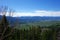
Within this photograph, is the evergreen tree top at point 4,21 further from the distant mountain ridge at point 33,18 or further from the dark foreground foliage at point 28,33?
the distant mountain ridge at point 33,18

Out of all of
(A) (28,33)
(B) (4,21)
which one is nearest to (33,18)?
(A) (28,33)

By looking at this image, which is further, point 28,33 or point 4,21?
point 4,21

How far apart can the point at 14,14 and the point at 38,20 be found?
23.5 inches

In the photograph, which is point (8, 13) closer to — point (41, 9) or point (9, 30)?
point (9, 30)

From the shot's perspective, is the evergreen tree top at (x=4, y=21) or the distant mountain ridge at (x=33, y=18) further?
the distant mountain ridge at (x=33, y=18)

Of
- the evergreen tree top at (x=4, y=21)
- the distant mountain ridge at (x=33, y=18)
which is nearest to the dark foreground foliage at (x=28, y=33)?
the evergreen tree top at (x=4, y=21)

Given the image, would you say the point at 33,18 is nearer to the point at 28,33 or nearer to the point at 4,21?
the point at 28,33

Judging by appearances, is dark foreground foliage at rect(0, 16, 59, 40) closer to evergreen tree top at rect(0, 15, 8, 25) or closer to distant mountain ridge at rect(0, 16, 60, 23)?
evergreen tree top at rect(0, 15, 8, 25)

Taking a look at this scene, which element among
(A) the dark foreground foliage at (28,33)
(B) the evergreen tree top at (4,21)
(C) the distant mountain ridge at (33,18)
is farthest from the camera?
(C) the distant mountain ridge at (33,18)

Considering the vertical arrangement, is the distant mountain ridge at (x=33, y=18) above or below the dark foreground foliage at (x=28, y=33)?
above

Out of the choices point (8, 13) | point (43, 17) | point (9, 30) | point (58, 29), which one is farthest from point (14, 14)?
point (58, 29)

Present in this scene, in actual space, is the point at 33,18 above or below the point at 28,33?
above

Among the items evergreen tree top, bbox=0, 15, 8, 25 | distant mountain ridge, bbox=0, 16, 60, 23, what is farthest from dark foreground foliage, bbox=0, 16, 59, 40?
distant mountain ridge, bbox=0, 16, 60, 23

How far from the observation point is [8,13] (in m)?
4.42
